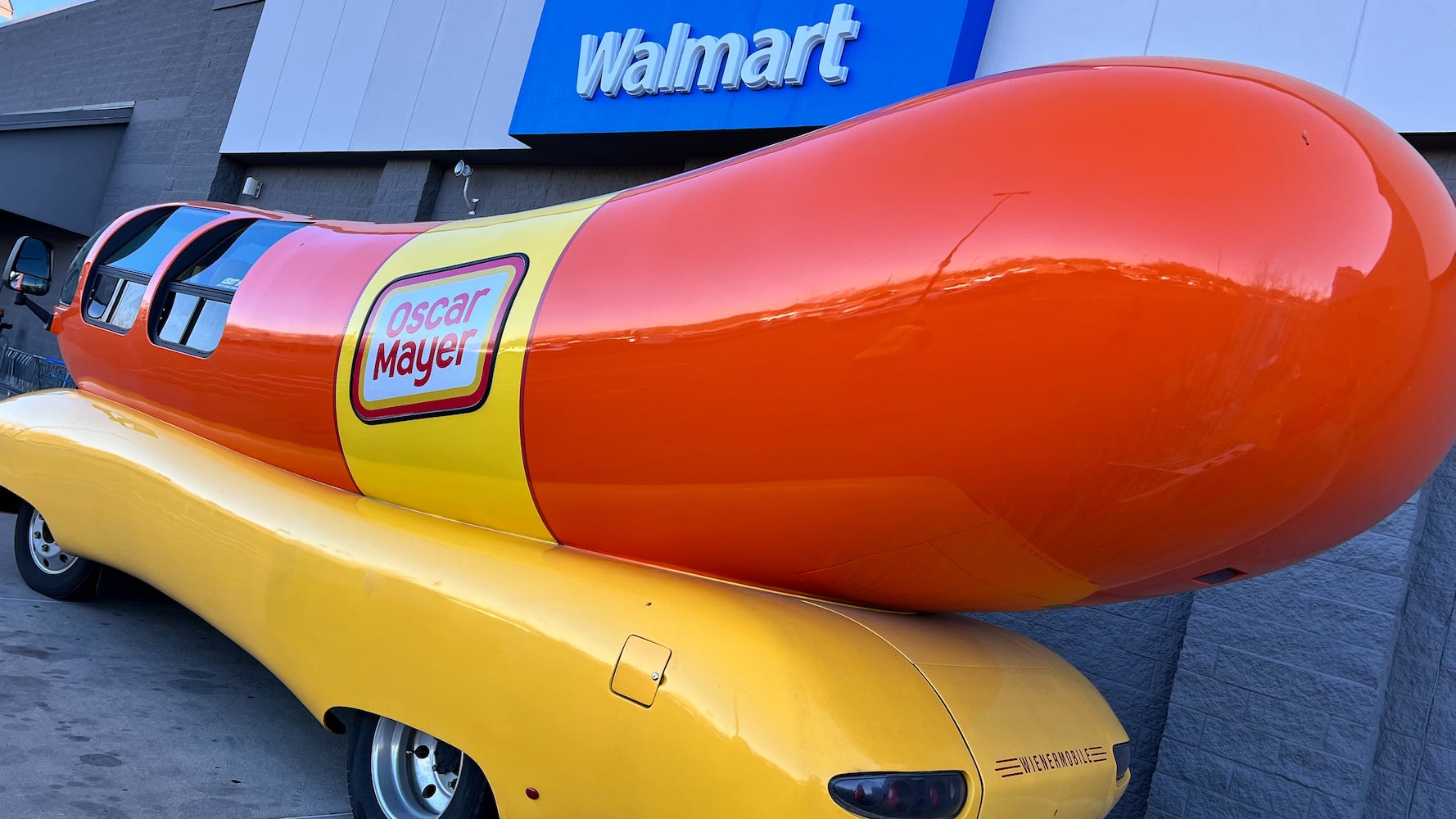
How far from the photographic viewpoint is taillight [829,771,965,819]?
2.20 meters

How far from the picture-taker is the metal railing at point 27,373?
37.7 ft

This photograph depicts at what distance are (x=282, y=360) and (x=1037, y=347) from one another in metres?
2.89

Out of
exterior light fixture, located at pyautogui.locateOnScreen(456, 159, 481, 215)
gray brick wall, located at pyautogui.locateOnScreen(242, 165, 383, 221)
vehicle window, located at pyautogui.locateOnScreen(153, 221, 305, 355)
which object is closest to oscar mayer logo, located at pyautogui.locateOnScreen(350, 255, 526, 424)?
vehicle window, located at pyautogui.locateOnScreen(153, 221, 305, 355)

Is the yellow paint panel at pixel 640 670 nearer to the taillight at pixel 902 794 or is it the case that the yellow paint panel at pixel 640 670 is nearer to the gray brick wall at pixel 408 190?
the taillight at pixel 902 794

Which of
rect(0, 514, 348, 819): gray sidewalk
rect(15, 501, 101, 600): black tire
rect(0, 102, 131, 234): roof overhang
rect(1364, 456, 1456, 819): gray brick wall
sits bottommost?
rect(0, 514, 348, 819): gray sidewalk

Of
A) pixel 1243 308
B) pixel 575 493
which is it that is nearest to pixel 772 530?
pixel 575 493

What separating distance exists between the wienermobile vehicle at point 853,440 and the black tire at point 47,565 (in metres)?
2.06

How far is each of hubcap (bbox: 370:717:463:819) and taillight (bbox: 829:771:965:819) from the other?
134cm

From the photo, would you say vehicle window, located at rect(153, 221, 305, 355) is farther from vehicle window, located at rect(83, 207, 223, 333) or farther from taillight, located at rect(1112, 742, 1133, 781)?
taillight, located at rect(1112, 742, 1133, 781)

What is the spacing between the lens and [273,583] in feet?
11.4

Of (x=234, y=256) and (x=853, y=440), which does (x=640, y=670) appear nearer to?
(x=853, y=440)

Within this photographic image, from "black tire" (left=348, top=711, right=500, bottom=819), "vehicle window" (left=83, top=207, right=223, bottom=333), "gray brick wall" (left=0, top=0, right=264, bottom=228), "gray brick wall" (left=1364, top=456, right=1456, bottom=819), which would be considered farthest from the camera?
"gray brick wall" (left=0, top=0, right=264, bottom=228)

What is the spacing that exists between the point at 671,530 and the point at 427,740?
112 cm

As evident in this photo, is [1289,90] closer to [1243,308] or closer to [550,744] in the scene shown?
[1243,308]
